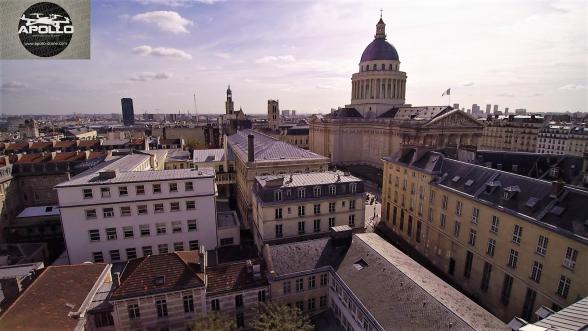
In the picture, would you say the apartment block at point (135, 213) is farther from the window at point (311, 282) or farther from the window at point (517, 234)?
the window at point (517, 234)

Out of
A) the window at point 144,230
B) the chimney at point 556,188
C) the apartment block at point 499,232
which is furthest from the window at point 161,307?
the chimney at point 556,188

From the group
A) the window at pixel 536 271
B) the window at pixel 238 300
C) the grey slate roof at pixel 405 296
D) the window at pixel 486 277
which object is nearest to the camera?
the grey slate roof at pixel 405 296

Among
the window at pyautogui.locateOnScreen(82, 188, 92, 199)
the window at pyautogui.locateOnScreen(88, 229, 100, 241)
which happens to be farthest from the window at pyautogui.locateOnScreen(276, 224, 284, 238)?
the window at pyautogui.locateOnScreen(82, 188, 92, 199)

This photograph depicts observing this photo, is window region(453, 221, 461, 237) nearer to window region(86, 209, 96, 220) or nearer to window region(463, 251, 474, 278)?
window region(463, 251, 474, 278)

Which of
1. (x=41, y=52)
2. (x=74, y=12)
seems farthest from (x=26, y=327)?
(x=74, y=12)

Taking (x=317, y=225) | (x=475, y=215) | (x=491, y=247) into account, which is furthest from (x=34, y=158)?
(x=491, y=247)

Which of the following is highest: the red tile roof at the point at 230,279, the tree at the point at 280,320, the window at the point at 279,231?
the window at the point at 279,231

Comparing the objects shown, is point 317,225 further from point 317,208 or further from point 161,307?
point 161,307
